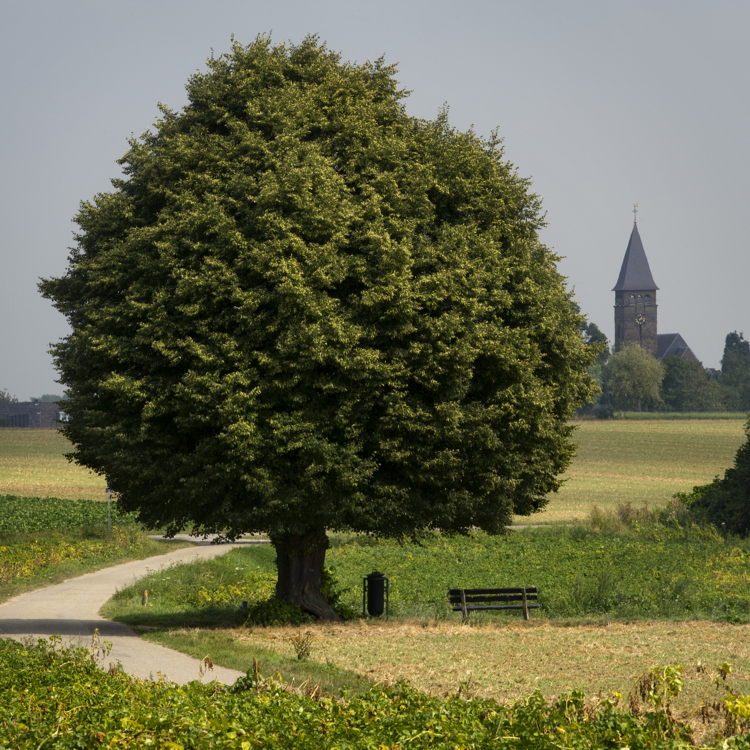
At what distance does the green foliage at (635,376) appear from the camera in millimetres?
113562

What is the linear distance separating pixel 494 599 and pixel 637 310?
5385 inches

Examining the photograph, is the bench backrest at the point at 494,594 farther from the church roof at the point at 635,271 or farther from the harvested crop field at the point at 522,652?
the church roof at the point at 635,271

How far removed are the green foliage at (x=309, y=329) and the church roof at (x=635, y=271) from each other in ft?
449

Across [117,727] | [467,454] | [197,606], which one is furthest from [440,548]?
[117,727]

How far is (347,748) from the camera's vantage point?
19.1ft

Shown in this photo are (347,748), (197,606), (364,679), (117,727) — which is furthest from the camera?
(197,606)

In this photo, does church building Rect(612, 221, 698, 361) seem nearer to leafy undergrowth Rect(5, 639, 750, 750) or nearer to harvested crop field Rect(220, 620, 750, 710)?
harvested crop field Rect(220, 620, 750, 710)

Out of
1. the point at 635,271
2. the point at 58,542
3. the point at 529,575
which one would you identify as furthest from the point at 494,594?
the point at 635,271

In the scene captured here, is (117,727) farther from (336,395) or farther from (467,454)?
(467,454)

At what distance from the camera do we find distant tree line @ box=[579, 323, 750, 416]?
113938 mm

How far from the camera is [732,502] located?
1316 inches

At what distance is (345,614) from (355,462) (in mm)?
4309

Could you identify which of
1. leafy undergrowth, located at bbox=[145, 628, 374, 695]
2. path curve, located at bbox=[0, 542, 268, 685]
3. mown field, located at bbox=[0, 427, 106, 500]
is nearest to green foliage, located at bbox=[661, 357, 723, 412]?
mown field, located at bbox=[0, 427, 106, 500]

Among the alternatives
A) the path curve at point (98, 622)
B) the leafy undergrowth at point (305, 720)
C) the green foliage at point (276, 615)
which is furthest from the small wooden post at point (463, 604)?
the leafy undergrowth at point (305, 720)
